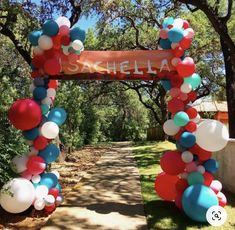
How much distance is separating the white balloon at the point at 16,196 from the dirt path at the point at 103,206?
57 cm

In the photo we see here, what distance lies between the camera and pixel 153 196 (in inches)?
391

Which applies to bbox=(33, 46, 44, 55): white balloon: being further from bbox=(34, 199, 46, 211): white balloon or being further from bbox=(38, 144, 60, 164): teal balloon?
bbox=(34, 199, 46, 211): white balloon

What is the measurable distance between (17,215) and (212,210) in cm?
364

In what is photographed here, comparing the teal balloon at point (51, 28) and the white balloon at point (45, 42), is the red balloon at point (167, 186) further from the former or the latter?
the teal balloon at point (51, 28)

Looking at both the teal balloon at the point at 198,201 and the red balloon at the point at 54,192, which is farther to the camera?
the red balloon at the point at 54,192

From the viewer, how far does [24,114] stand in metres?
7.88

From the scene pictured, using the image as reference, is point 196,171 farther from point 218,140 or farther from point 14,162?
point 14,162

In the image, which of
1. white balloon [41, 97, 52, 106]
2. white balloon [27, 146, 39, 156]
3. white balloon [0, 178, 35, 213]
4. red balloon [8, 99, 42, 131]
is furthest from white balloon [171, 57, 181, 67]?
white balloon [0, 178, 35, 213]

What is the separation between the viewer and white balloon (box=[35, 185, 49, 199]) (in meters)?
8.09

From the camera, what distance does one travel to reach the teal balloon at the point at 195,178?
7.71 m

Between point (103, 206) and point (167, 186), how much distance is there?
1427 millimetres

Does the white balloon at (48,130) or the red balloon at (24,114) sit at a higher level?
the red balloon at (24,114)

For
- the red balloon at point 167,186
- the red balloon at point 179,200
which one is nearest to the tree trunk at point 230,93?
the red balloon at point 167,186

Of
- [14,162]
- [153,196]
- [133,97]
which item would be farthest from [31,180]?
[133,97]
